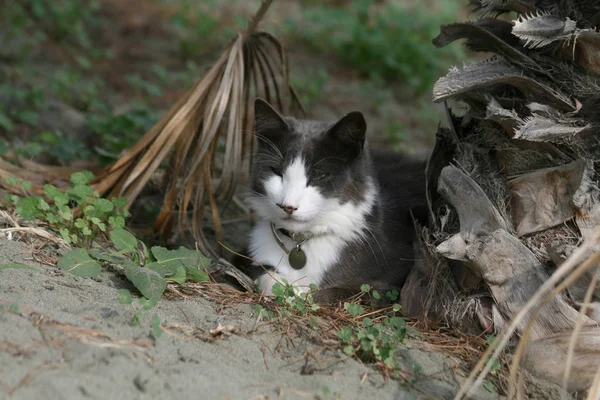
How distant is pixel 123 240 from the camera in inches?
125

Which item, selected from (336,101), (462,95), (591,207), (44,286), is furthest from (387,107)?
(44,286)

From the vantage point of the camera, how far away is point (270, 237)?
3.46m

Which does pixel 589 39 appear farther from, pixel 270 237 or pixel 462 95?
pixel 270 237

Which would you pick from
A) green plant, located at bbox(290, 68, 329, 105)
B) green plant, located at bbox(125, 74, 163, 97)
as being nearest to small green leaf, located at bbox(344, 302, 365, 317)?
green plant, located at bbox(290, 68, 329, 105)

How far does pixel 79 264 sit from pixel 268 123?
1.18m

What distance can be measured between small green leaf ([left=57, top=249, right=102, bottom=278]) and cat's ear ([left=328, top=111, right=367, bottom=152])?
4.27 feet

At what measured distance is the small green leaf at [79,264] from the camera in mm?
2922

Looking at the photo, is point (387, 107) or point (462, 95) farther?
point (387, 107)

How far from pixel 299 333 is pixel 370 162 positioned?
117 centimetres

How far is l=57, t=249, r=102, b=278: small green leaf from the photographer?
292cm

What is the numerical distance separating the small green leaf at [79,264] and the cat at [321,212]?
0.82m

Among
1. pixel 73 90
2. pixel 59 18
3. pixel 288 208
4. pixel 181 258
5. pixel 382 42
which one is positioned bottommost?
pixel 73 90

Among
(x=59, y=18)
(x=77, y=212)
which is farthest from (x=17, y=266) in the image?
(x=59, y=18)

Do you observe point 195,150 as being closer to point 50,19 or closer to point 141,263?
point 141,263
